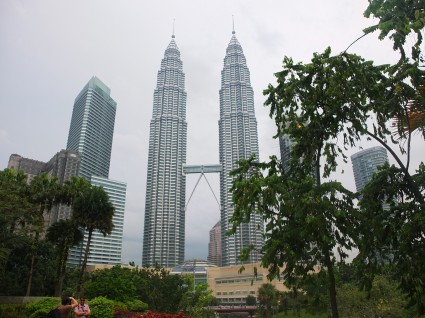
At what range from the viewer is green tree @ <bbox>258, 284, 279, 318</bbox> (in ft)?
269

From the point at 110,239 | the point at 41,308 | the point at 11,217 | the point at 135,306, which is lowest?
the point at 135,306

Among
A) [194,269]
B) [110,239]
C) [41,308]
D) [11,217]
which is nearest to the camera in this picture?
[41,308]

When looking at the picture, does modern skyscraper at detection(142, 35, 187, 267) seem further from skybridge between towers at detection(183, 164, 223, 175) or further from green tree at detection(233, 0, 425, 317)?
green tree at detection(233, 0, 425, 317)

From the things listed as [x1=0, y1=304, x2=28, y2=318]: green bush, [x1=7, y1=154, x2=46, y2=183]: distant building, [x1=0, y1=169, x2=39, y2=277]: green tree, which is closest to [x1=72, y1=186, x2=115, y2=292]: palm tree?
[x1=0, y1=169, x2=39, y2=277]: green tree

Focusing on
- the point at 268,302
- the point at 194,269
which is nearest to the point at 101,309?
the point at 268,302

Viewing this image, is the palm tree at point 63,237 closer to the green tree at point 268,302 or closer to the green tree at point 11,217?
the green tree at point 11,217

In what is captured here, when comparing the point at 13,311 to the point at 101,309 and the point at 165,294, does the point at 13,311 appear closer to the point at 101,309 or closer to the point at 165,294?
the point at 101,309

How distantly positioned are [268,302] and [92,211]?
62.3 metres

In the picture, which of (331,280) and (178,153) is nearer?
(331,280)

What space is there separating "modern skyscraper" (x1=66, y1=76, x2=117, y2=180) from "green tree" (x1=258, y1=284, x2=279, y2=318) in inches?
4680

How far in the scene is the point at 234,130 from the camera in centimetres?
14300

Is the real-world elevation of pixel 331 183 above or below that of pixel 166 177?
below

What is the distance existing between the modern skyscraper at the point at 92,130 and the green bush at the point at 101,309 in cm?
16271

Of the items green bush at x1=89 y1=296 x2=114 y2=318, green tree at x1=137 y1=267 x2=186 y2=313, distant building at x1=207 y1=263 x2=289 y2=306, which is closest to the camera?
green bush at x1=89 y1=296 x2=114 y2=318
